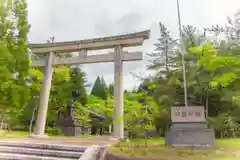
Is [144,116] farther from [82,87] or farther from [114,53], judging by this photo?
[82,87]

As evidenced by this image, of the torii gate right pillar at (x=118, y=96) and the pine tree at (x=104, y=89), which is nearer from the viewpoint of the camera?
the torii gate right pillar at (x=118, y=96)

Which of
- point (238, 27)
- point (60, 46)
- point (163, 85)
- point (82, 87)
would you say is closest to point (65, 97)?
point (82, 87)

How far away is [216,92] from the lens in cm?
1205

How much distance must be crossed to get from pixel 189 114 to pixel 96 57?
7.20 meters

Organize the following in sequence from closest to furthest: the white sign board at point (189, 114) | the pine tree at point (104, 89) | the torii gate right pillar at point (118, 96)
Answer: the white sign board at point (189, 114)
the torii gate right pillar at point (118, 96)
the pine tree at point (104, 89)

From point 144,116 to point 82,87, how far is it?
1590 centimetres

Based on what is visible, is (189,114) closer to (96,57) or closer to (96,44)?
(96,57)

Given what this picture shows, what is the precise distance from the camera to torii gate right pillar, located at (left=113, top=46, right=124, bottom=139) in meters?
10.5

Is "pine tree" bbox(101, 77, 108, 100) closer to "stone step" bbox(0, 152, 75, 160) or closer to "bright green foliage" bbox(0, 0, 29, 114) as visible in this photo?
"bright green foliage" bbox(0, 0, 29, 114)

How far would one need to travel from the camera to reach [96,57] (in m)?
12.5

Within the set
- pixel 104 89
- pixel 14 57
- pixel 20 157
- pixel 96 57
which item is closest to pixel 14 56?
pixel 14 57

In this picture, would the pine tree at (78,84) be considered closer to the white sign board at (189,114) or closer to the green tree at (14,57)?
the green tree at (14,57)

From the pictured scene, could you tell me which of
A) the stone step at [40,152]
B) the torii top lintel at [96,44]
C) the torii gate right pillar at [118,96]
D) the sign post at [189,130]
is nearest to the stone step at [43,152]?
the stone step at [40,152]

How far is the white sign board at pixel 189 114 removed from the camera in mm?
7082
